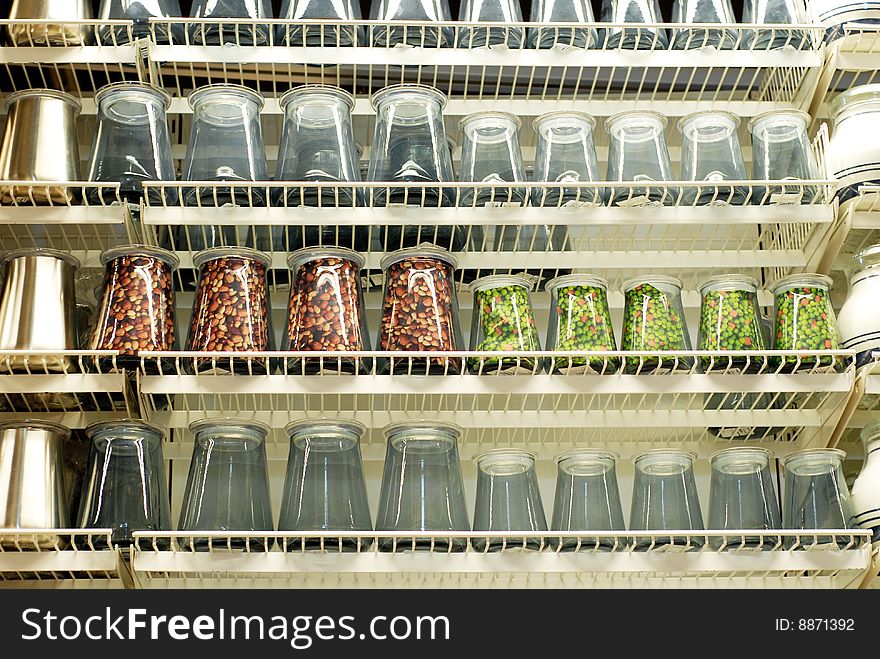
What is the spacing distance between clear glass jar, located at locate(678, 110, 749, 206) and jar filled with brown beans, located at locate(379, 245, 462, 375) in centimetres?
41

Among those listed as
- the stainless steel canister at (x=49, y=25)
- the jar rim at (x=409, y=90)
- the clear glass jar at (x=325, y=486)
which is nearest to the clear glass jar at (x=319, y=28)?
the jar rim at (x=409, y=90)

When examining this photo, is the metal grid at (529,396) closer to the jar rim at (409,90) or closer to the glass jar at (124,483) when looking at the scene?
the glass jar at (124,483)

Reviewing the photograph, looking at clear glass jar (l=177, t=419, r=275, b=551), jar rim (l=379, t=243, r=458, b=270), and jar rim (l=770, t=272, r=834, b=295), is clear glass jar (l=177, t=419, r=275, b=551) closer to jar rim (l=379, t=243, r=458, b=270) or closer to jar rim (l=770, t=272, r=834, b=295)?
jar rim (l=379, t=243, r=458, b=270)

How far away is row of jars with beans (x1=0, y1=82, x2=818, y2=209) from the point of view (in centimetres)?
174

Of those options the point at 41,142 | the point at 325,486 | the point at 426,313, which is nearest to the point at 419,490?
the point at 325,486

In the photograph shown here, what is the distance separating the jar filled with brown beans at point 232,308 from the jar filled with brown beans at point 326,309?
0.14ft

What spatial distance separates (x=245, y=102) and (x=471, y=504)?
77 cm

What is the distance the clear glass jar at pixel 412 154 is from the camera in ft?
5.70

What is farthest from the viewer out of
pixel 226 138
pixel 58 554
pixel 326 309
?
pixel 226 138

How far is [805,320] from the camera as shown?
1.73 meters

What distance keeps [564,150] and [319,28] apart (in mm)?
445

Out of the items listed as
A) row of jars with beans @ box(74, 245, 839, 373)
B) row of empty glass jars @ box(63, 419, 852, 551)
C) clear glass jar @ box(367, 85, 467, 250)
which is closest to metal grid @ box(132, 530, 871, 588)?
row of empty glass jars @ box(63, 419, 852, 551)

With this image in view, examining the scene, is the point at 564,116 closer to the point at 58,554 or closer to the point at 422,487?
the point at 422,487
